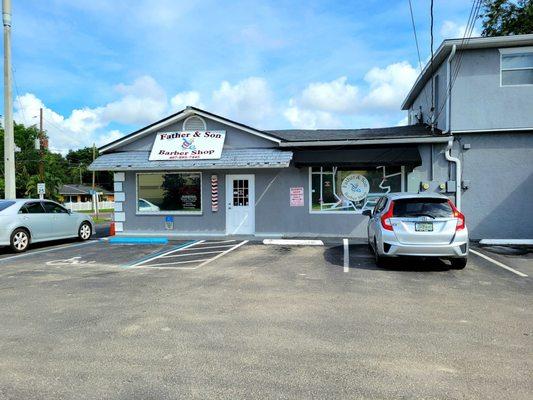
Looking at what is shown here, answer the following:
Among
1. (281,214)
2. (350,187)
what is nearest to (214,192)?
(281,214)

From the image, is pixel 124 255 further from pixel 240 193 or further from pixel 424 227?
pixel 424 227

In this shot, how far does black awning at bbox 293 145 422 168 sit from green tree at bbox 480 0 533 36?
16.3 meters

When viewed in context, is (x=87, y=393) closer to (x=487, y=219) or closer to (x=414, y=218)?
(x=414, y=218)

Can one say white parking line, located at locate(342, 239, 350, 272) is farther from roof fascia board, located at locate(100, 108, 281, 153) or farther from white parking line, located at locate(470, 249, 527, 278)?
roof fascia board, located at locate(100, 108, 281, 153)

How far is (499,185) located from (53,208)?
14.3 metres

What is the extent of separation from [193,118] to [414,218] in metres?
9.67

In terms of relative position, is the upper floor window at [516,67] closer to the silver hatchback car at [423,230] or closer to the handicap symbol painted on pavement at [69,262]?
the silver hatchback car at [423,230]

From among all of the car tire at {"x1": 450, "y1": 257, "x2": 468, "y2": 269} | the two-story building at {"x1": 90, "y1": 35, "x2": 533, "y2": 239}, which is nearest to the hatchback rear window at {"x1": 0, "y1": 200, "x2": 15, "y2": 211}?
the two-story building at {"x1": 90, "y1": 35, "x2": 533, "y2": 239}

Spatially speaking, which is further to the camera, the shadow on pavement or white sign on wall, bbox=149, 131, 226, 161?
white sign on wall, bbox=149, 131, 226, 161

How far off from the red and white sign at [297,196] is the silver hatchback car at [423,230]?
Answer: 5883mm

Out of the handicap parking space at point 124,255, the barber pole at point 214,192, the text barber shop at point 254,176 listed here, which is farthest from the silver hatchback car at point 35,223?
the barber pole at point 214,192

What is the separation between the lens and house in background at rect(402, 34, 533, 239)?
13.6m

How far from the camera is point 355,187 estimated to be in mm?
14953

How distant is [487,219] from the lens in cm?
1395
